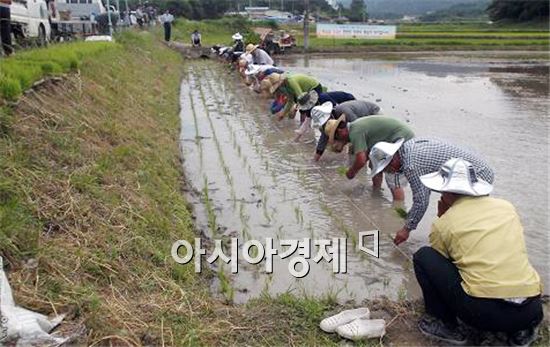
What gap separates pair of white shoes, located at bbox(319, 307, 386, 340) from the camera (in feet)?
10.6

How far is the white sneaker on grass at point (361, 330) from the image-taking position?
A: 3.21 metres

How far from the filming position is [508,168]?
7172 mm

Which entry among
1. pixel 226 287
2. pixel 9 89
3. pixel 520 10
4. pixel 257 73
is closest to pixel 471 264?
pixel 226 287

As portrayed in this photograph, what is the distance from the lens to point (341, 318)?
10.9ft

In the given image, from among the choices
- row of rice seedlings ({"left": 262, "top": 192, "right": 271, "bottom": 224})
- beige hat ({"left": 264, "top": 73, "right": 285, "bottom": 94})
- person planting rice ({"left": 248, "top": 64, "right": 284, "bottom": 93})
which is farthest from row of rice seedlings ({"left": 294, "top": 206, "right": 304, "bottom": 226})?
person planting rice ({"left": 248, "top": 64, "right": 284, "bottom": 93})

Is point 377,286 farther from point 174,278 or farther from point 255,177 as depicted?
point 255,177

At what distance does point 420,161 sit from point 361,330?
1.52m

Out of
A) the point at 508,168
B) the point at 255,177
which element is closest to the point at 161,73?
the point at 255,177

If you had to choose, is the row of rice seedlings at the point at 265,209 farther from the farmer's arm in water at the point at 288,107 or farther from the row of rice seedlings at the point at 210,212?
the farmer's arm in water at the point at 288,107

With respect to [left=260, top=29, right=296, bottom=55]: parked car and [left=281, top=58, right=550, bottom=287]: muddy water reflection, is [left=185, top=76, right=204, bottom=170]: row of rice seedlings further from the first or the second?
[left=260, top=29, right=296, bottom=55]: parked car

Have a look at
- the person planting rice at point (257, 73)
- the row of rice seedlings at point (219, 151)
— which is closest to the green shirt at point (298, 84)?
the row of rice seedlings at point (219, 151)

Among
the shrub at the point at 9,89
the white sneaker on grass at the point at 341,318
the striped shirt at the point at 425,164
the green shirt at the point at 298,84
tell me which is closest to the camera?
the white sneaker on grass at the point at 341,318

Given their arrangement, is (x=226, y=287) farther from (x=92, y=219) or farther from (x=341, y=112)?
(x=341, y=112)

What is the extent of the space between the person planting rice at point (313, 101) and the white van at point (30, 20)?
214 inches
